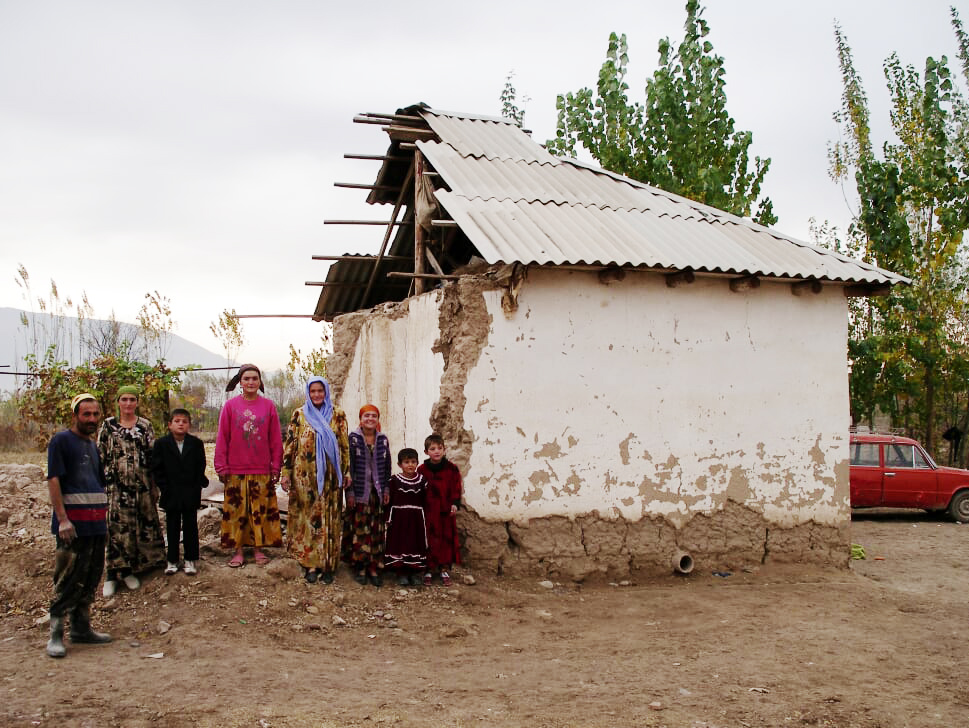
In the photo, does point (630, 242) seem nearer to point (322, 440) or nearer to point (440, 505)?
point (440, 505)

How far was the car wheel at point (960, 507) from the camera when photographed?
13531 millimetres

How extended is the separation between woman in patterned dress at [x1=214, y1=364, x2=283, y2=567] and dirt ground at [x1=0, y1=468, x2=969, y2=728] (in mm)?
289

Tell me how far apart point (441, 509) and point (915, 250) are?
1505 cm

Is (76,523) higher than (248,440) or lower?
lower

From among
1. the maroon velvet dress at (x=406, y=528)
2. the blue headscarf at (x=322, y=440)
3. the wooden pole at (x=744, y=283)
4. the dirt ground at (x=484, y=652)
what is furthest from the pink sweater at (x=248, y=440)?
the wooden pole at (x=744, y=283)

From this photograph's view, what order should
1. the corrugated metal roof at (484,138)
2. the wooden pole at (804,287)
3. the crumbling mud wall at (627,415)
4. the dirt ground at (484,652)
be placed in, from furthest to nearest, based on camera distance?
the corrugated metal roof at (484,138) → the wooden pole at (804,287) → the crumbling mud wall at (627,415) → the dirt ground at (484,652)

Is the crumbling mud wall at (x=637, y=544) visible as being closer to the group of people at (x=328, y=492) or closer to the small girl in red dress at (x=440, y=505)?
the small girl in red dress at (x=440, y=505)

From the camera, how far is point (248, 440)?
21.0ft


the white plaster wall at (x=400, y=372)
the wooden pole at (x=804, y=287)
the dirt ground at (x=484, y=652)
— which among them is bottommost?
the dirt ground at (x=484, y=652)

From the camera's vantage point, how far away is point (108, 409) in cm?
1108

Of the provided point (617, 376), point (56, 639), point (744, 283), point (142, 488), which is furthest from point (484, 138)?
point (56, 639)

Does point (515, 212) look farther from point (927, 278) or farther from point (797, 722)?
point (927, 278)

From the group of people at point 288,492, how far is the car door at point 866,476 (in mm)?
9004

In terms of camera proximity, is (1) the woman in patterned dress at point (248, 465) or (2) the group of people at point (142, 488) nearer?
(2) the group of people at point (142, 488)
